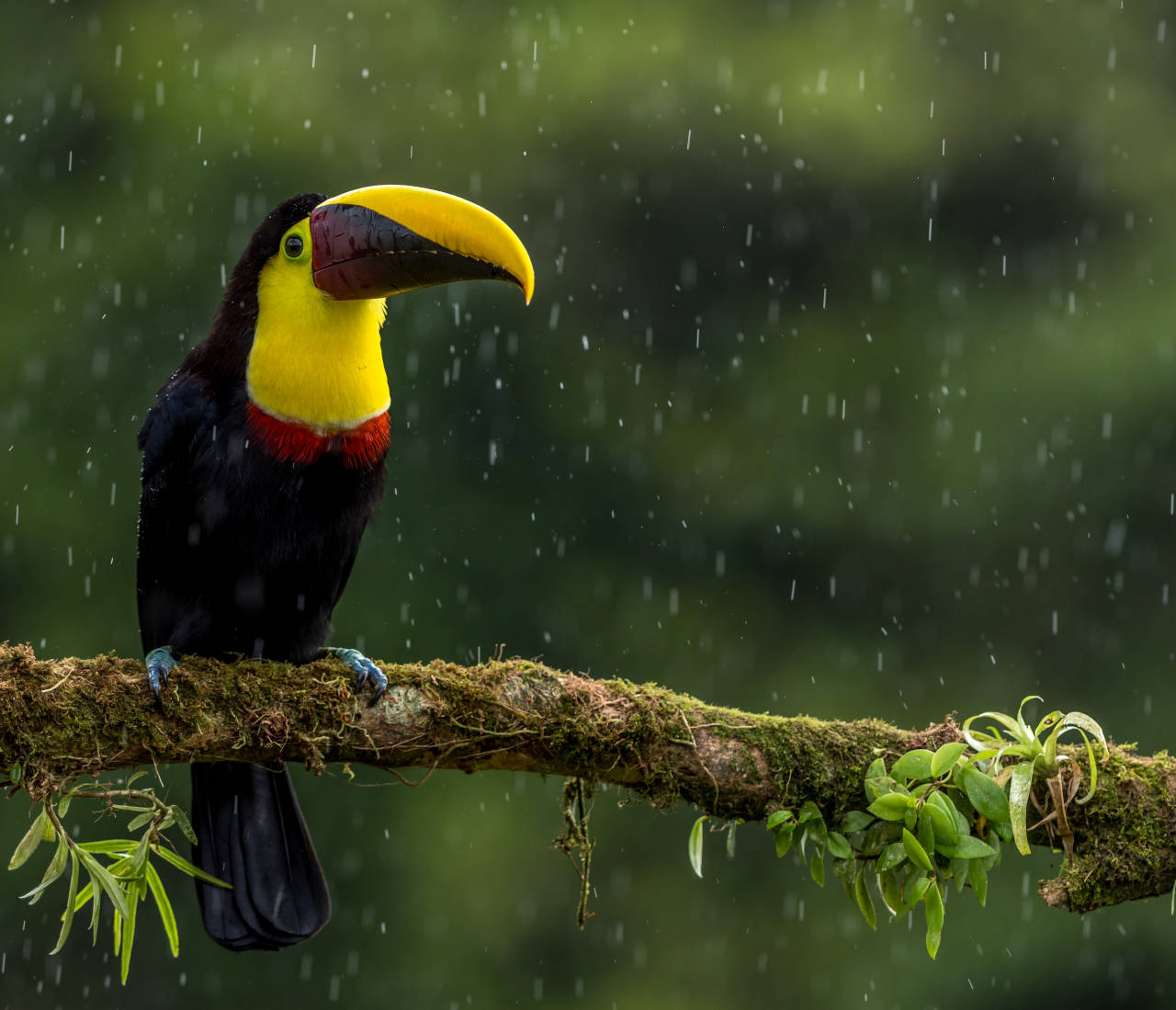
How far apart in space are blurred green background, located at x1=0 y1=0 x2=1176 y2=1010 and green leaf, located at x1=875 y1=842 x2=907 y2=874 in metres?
3.76

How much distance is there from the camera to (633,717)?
8.12ft

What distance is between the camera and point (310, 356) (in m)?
2.92

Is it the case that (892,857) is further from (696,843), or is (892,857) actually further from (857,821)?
(696,843)

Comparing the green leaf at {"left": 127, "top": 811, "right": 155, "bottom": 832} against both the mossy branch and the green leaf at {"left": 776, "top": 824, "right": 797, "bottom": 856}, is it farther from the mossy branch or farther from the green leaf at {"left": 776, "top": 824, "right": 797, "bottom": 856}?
the green leaf at {"left": 776, "top": 824, "right": 797, "bottom": 856}

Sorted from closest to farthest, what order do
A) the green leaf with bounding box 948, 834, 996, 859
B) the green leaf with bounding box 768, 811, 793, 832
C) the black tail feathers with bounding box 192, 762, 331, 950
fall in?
the green leaf with bounding box 948, 834, 996, 859, the green leaf with bounding box 768, 811, 793, 832, the black tail feathers with bounding box 192, 762, 331, 950

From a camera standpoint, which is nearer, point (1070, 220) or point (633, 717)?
point (633, 717)

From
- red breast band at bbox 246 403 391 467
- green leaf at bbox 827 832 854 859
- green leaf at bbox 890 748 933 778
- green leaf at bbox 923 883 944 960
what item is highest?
red breast band at bbox 246 403 391 467

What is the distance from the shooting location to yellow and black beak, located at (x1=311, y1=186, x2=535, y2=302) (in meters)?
2.95

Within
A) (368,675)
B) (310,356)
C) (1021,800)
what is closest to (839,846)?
(1021,800)

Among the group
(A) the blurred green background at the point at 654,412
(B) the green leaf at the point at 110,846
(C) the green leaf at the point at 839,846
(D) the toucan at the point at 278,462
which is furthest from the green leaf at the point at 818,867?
(A) the blurred green background at the point at 654,412

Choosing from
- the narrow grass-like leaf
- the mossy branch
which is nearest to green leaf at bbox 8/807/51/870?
the mossy branch

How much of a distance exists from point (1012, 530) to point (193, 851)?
447 centimetres

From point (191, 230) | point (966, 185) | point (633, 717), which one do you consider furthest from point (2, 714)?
point (966, 185)

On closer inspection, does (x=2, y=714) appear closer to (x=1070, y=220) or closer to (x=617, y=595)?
(x=617, y=595)
